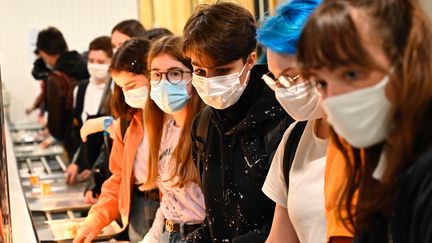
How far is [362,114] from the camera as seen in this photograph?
1199 millimetres

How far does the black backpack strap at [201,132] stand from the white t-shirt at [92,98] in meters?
2.74

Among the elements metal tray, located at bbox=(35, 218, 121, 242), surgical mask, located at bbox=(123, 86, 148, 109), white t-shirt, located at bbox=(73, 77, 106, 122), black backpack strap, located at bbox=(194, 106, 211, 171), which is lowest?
white t-shirt, located at bbox=(73, 77, 106, 122)

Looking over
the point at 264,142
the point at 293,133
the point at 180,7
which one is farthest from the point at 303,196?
the point at 180,7

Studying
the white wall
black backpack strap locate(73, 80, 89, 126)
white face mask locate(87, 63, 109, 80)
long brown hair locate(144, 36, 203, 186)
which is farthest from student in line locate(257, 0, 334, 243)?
the white wall

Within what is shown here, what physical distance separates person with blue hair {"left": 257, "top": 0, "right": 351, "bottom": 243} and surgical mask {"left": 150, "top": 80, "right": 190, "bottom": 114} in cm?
82

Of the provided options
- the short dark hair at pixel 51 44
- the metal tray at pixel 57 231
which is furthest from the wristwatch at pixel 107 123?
the short dark hair at pixel 51 44

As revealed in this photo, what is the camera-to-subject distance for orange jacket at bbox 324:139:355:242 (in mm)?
1601

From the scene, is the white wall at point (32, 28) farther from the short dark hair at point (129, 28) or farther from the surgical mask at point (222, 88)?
the surgical mask at point (222, 88)

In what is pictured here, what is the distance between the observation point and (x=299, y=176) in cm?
184

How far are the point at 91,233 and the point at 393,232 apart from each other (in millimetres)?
2174

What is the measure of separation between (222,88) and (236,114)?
0.37 ft

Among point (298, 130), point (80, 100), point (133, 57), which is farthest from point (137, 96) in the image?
point (80, 100)

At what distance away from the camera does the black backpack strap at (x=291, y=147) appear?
1.89 m

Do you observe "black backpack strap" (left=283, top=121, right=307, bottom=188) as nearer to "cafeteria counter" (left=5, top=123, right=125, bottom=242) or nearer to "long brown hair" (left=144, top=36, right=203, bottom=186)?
"long brown hair" (left=144, top=36, right=203, bottom=186)
